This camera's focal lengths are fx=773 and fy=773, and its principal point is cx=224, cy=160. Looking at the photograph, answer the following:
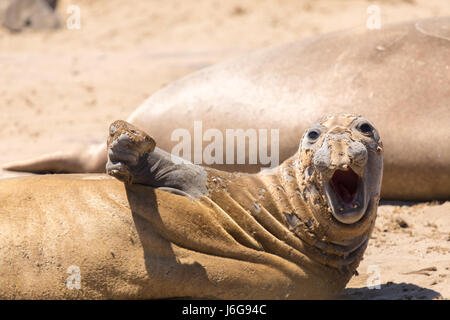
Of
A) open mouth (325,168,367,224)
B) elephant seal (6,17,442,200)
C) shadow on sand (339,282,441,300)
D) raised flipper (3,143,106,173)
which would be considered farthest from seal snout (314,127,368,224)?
raised flipper (3,143,106,173)

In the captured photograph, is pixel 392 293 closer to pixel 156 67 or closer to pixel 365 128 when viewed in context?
pixel 365 128

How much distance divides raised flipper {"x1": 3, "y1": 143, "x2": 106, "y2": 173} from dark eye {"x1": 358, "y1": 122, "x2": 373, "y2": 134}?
246 cm

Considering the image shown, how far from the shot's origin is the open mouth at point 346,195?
2.71 meters

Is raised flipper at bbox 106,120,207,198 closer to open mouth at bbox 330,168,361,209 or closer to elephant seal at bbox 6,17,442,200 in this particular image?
open mouth at bbox 330,168,361,209

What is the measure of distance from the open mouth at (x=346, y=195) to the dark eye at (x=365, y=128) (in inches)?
6.5

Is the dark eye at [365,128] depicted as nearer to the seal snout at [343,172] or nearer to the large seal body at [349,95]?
the seal snout at [343,172]

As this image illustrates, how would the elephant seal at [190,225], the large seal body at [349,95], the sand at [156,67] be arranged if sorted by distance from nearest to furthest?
the elephant seal at [190,225] → the sand at [156,67] → the large seal body at [349,95]

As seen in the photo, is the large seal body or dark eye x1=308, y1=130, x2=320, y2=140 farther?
the large seal body

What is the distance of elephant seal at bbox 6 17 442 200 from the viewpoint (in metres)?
4.18

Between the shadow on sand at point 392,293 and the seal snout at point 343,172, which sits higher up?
the seal snout at point 343,172

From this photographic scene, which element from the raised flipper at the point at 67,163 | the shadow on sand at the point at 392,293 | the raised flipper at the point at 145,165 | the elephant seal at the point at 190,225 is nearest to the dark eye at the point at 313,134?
the elephant seal at the point at 190,225

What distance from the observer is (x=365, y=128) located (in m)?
2.87

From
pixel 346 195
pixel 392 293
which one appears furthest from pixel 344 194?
pixel 392 293
